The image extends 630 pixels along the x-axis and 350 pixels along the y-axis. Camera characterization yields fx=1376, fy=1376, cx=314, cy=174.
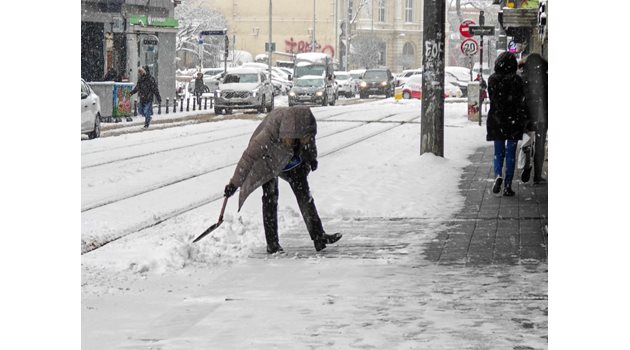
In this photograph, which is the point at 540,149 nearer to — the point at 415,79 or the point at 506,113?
the point at 506,113

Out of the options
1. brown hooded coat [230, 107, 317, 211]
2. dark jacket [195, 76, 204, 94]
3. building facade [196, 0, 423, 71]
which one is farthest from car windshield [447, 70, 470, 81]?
brown hooded coat [230, 107, 317, 211]

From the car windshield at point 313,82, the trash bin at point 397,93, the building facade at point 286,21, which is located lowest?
the trash bin at point 397,93

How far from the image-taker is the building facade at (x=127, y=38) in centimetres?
2925

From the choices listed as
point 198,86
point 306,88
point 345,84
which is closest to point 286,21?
point 198,86

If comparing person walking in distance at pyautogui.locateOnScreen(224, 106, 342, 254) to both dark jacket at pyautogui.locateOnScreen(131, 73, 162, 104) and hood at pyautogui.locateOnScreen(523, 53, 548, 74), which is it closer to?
hood at pyautogui.locateOnScreen(523, 53, 548, 74)

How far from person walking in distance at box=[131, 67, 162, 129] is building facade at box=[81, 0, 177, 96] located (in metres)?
1.63

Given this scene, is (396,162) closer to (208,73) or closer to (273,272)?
(273,272)

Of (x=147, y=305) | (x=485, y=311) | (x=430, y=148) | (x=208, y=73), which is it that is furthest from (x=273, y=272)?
(x=208, y=73)

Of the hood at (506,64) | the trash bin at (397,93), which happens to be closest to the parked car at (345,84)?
the trash bin at (397,93)

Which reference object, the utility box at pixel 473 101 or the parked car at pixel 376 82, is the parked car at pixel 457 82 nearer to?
the parked car at pixel 376 82

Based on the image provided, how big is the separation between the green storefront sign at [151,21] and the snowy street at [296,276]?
54.3ft

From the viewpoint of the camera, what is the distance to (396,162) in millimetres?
17188

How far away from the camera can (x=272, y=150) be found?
912 centimetres
